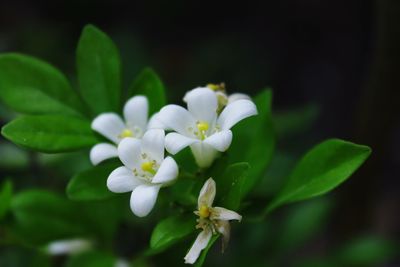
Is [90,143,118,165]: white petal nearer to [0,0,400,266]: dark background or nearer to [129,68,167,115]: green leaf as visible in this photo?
[129,68,167,115]: green leaf

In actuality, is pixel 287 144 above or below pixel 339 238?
above

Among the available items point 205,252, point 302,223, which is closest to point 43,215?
point 205,252

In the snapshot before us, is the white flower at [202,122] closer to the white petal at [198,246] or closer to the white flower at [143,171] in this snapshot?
the white flower at [143,171]

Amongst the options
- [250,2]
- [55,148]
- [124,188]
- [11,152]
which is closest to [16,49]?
[11,152]

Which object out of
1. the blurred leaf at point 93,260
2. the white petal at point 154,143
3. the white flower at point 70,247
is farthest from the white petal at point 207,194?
the white flower at point 70,247

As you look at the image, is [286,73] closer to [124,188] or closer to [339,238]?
[339,238]
